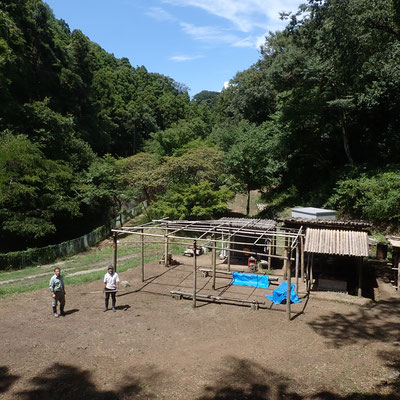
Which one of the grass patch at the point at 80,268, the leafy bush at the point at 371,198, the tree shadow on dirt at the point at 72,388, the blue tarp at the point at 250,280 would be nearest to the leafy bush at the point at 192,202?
the grass patch at the point at 80,268

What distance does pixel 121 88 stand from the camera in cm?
6862

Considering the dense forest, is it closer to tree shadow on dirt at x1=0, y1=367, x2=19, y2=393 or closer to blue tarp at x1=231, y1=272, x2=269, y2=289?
blue tarp at x1=231, y1=272, x2=269, y2=289

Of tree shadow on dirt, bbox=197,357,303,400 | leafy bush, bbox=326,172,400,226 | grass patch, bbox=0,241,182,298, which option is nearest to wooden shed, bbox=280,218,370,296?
leafy bush, bbox=326,172,400,226

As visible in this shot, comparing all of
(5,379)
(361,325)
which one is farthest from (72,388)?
(361,325)

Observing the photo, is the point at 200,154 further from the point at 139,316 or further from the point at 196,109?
the point at 196,109

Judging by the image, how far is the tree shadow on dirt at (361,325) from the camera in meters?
9.92

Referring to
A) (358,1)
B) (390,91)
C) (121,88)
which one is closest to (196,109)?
(121,88)

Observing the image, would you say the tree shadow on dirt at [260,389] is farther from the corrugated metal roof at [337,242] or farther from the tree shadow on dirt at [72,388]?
the corrugated metal roof at [337,242]

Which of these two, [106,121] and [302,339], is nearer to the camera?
[302,339]

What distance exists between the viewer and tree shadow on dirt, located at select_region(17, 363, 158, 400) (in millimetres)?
7012

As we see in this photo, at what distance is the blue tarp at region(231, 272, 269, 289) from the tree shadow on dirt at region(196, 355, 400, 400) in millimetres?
6688

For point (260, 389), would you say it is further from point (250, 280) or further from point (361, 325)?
point (250, 280)

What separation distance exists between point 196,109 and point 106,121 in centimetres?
3459

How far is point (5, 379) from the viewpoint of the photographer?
7648 mm
